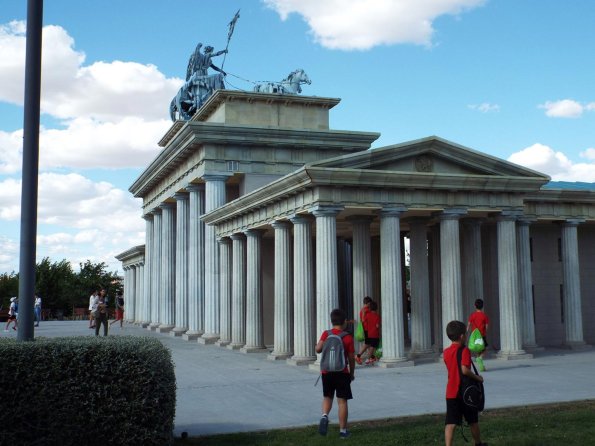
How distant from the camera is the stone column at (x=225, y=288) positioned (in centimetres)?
2869

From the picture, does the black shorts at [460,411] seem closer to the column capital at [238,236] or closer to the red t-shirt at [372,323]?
the red t-shirt at [372,323]

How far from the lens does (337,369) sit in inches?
408

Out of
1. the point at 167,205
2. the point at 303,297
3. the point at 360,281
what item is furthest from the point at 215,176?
the point at 303,297

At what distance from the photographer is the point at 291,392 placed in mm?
A: 15180

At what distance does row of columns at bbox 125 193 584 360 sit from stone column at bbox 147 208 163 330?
349 inches

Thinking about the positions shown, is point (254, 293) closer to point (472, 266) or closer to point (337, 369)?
point (472, 266)

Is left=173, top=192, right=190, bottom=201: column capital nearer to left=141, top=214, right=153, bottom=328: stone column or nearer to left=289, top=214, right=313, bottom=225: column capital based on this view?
left=141, top=214, right=153, bottom=328: stone column

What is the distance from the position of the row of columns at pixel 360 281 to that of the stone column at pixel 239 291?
0.12 feet

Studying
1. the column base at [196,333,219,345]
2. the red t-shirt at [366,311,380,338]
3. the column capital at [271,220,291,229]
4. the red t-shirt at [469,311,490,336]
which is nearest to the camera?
the red t-shirt at [469,311,490,336]

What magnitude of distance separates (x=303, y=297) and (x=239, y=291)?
656 centimetres

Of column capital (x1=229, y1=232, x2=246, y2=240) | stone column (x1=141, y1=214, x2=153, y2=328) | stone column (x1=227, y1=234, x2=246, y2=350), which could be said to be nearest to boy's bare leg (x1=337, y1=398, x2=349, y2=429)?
column capital (x1=229, y1=232, x2=246, y2=240)

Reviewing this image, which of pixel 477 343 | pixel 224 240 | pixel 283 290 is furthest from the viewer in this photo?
pixel 224 240

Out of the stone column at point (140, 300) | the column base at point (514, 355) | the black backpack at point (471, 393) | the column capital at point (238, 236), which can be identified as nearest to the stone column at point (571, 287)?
the column base at point (514, 355)

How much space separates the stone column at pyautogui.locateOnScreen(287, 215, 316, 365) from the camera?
20.8 m
